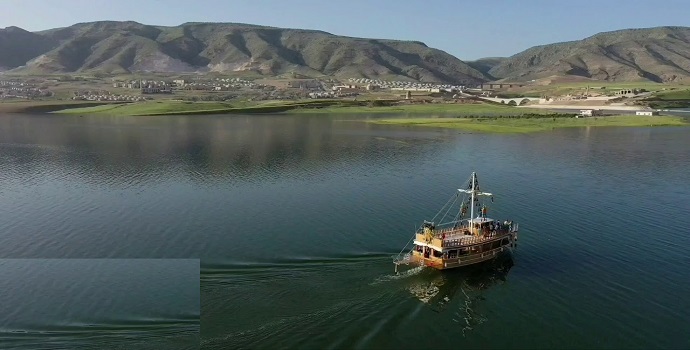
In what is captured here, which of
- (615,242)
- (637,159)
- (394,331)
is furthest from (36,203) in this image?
(637,159)

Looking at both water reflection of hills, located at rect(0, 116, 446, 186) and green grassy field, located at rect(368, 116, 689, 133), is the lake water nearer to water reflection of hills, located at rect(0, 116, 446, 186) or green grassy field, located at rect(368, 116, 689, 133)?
water reflection of hills, located at rect(0, 116, 446, 186)

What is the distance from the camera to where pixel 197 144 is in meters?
95.7

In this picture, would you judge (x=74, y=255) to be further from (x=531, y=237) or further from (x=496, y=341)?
(x=531, y=237)

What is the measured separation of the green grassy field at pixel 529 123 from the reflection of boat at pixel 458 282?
8963 centimetres

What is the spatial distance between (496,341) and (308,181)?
3854cm

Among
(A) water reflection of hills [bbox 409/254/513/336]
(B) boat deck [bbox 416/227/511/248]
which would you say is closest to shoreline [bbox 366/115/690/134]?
(B) boat deck [bbox 416/227/511/248]

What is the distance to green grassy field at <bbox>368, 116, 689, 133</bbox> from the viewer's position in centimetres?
12781

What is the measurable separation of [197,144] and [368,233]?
61170 mm

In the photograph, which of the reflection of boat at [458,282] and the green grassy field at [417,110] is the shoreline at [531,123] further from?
the reflection of boat at [458,282]

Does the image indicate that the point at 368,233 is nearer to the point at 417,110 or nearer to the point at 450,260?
the point at 450,260

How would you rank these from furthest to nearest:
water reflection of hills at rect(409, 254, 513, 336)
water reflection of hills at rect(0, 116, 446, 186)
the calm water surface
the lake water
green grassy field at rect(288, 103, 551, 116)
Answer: green grassy field at rect(288, 103, 551, 116)
water reflection of hills at rect(0, 116, 446, 186)
water reflection of hills at rect(409, 254, 513, 336)
the lake water
the calm water surface

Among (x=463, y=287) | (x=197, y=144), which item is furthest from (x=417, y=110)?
(x=463, y=287)


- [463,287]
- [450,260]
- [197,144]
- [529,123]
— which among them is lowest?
[463,287]

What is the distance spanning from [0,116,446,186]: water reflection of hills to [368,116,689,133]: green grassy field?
1594 cm
